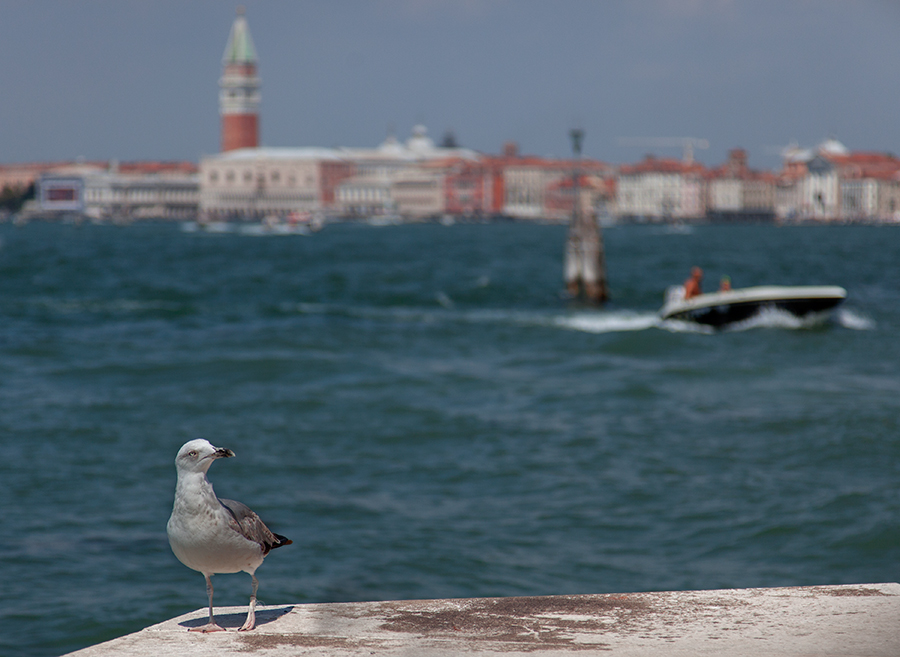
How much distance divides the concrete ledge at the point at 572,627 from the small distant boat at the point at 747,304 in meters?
20.6

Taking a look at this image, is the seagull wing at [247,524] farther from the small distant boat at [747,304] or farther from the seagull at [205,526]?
the small distant boat at [747,304]

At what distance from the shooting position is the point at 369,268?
177 feet

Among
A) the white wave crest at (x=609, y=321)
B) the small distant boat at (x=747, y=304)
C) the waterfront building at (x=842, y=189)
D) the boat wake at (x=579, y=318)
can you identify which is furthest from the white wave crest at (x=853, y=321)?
the waterfront building at (x=842, y=189)

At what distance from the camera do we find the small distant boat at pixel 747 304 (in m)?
24.1

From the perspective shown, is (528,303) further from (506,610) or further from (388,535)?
(506,610)

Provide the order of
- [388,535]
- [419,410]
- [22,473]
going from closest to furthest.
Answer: [388,535] < [22,473] < [419,410]

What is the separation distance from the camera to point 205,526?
3684 mm

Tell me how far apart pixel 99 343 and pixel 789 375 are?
12923 mm

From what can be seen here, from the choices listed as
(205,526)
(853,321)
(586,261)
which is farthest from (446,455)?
(586,261)

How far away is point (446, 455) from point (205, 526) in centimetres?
961

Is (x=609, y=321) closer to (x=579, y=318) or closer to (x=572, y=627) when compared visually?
(x=579, y=318)

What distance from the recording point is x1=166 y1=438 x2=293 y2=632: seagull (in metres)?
3.65

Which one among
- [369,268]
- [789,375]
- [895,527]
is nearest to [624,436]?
[895,527]

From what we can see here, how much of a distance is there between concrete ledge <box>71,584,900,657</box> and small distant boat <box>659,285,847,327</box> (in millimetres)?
20614
